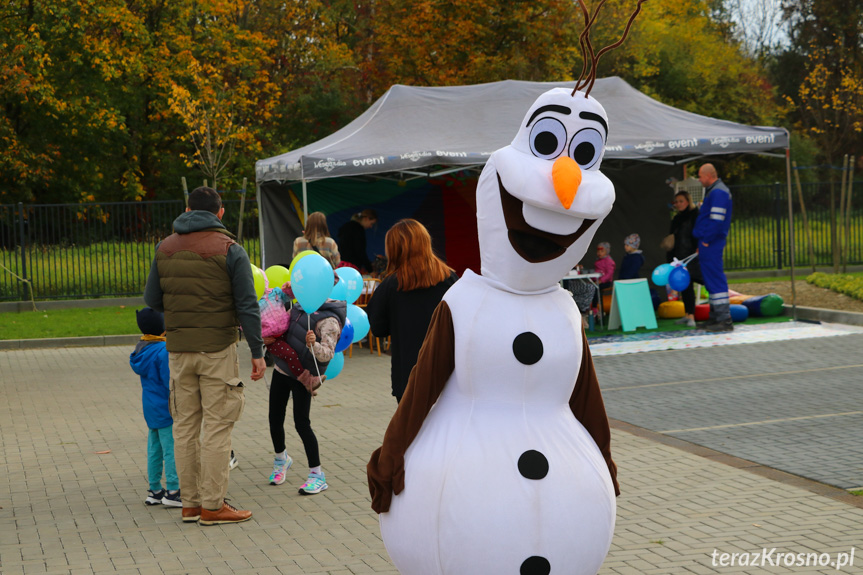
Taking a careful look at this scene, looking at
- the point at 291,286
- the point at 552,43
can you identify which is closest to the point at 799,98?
the point at 552,43

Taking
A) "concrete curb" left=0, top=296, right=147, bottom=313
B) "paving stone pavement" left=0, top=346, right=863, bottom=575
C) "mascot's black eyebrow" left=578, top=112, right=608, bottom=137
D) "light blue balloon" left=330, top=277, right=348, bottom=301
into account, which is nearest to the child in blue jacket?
"paving stone pavement" left=0, top=346, right=863, bottom=575

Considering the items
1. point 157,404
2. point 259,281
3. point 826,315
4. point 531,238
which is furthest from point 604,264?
point 531,238

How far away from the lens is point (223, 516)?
6312 mm

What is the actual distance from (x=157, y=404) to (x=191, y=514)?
804 mm

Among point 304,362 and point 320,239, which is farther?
point 320,239

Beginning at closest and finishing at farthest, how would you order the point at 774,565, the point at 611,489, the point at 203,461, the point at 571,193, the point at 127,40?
the point at 571,193, the point at 611,489, the point at 774,565, the point at 203,461, the point at 127,40

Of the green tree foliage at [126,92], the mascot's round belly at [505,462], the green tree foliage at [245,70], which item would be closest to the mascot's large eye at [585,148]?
the mascot's round belly at [505,462]

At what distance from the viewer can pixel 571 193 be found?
3.52 metres

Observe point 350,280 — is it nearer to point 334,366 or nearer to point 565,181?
point 334,366

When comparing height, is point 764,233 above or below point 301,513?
above

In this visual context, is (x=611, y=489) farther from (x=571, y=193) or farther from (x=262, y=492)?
(x=262, y=492)

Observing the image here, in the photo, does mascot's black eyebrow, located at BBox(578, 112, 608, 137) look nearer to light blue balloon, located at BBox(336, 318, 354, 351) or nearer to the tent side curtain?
light blue balloon, located at BBox(336, 318, 354, 351)

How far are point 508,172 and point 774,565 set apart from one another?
2.88 meters

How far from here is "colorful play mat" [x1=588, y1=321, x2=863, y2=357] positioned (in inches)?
530
